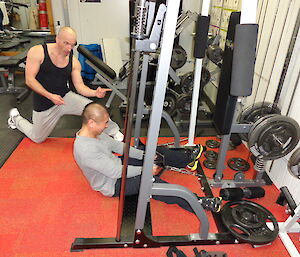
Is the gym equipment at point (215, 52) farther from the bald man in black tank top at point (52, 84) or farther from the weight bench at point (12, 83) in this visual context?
the weight bench at point (12, 83)

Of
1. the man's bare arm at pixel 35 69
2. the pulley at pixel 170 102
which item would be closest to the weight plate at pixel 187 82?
the pulley at pixel 170 102

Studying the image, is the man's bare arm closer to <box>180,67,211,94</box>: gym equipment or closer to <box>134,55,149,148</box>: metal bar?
<box>134,55,149,148</box>: metal bar

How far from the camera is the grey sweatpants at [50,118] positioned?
264cm

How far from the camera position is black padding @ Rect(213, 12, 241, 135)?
69.2 inches

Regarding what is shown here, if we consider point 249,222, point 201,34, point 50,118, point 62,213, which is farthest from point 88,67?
point 249,222

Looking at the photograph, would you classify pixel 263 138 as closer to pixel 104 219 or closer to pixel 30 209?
pixel 104 219

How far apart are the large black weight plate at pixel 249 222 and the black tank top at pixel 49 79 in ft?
6.35

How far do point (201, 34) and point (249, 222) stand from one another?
1.54m

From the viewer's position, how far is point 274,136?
1908 mm

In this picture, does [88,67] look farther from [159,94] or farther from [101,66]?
[159,94]

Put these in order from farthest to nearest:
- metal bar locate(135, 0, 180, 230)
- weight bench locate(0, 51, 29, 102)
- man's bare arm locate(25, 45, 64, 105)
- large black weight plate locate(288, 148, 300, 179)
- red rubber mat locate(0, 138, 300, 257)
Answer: weight bench locate(0, 51, 29, 102) → man's bare arm locate(25, 45, 64, 105) → red rubber mat locate(0, 138, 300, 257) → large black weight plate locate(288, 148, 300, 179) → metal bar locate(135, 0, 180, 230)

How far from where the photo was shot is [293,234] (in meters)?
1.91

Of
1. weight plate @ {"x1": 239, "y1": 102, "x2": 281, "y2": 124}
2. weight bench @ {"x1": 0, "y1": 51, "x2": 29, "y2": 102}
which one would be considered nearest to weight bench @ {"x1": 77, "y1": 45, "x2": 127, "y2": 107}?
weight bench @ {"x1": 0, "y1": 51, "x2": 29, "y2": 102}

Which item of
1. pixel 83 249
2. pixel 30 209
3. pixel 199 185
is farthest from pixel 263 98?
pixel 30 209
